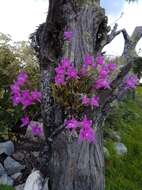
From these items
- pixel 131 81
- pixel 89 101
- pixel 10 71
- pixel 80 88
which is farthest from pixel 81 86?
pixel 10 71

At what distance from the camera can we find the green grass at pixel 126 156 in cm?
1013

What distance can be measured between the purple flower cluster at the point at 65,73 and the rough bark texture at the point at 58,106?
599 millimetres

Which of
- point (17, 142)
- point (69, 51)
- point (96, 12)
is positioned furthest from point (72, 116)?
point (17, 142)

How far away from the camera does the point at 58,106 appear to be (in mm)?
7480

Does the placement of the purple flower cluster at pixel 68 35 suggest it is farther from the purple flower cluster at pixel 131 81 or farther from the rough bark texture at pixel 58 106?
the purple flower cluster at pixel 131 81

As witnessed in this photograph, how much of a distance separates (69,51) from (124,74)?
92 cm

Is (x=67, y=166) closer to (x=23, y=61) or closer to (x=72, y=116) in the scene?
(x=72, y=116)

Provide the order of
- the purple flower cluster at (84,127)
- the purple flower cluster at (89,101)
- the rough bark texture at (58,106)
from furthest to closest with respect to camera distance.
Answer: the rough bark texture at (58,106)
the purple flower cluster at (89,101)
the purple flower cluster at (84,127)

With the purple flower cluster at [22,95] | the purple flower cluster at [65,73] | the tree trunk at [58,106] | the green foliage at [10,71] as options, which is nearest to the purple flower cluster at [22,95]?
the purple flower cluster at [22,95]

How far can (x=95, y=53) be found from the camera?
8.17 meters

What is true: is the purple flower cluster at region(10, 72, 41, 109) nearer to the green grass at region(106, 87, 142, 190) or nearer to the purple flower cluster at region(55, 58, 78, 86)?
the purple flower cluster at region(55, 58, 78, 86)

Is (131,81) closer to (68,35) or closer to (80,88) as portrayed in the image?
(80,88)

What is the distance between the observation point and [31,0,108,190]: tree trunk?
7582 mm

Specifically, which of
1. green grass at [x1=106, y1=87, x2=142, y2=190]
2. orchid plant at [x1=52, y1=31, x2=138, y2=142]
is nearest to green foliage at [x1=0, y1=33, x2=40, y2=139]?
green grass at [x1=106, y1=87, x2=142, y2=190]
